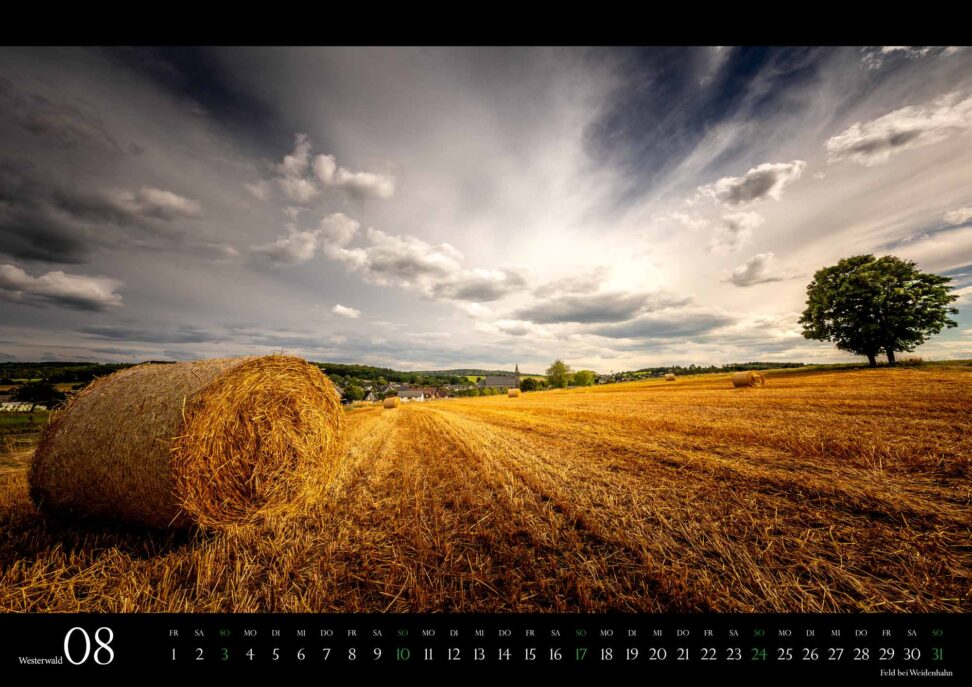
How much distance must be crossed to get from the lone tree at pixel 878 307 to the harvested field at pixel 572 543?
2939cm

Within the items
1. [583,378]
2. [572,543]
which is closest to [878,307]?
[572,543]

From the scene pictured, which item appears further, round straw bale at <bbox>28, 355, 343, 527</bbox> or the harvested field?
round straw bale at <bbox>28, 355, 343, 527</bbox>

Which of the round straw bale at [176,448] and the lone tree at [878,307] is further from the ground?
the lone tree at [878,307]

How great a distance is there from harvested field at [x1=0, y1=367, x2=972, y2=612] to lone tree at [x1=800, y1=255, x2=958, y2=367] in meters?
29.4

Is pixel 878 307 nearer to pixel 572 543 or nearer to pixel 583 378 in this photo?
pixel 572 543

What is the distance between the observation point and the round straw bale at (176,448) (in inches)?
120

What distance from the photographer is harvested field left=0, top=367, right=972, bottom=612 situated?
201 centimetres

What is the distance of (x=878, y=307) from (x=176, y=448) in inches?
1594

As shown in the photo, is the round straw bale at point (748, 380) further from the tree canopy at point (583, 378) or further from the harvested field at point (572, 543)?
the tree canopy at point (583, 378)
